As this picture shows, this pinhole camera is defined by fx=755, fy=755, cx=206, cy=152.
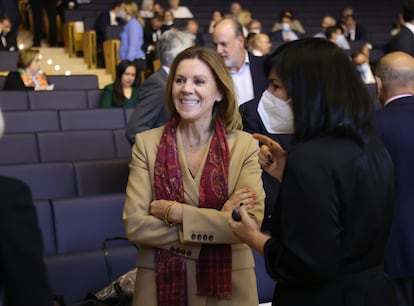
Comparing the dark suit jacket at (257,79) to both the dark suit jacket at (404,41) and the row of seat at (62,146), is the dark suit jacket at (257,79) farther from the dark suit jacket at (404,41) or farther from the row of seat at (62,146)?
the row of seat at (62,146)

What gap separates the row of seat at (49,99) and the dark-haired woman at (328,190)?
200 inches

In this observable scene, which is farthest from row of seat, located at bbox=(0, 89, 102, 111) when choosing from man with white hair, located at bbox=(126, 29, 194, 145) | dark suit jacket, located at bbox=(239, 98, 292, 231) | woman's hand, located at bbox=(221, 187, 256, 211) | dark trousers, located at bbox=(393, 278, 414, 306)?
dark trousers, located at bbox=(393, 278, 414, 306)

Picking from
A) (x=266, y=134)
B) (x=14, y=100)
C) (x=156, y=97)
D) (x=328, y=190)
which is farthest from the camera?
(x=14, y=100)

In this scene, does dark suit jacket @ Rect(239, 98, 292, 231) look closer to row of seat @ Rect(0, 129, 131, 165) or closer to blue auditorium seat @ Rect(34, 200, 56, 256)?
blue auditorium seat @ Rect(34, 200, 56, 256)

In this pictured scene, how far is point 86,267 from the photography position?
3115 mm

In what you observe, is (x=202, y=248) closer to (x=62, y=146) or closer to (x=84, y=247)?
(x=84, y=247)

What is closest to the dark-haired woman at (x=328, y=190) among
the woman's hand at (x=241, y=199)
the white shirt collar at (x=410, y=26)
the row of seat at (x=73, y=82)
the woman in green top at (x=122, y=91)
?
the woman's hand at (x=241, y=199)

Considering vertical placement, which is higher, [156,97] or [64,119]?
[156,97]

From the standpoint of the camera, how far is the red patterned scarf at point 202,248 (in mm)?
2121

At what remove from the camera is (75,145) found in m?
5.29

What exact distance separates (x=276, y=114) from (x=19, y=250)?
0.76 metres

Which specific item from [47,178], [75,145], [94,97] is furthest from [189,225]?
[94,97]

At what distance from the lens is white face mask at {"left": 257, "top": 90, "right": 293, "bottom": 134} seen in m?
1.80

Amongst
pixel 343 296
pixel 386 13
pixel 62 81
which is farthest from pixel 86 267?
pixel 386 13
